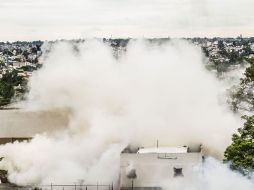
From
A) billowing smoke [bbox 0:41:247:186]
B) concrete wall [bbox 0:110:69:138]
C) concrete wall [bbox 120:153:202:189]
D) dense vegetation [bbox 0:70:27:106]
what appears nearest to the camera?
concrete wall [bbox 120:153:202:189]

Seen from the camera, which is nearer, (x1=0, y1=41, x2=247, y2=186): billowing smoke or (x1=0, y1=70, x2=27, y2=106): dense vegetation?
(x1=0, y1=41, x2=247, y2=186): billowing smoke

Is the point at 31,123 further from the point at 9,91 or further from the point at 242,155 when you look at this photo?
the point at 9,91

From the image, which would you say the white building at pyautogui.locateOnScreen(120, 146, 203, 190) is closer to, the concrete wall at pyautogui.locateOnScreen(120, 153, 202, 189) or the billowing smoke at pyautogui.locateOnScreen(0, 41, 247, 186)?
the concrete wall at pyautogui.locateOnScreen(120, 153, 202, 189)

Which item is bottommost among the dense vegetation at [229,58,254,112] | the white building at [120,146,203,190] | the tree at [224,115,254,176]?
the white building at [120,146,203,190]

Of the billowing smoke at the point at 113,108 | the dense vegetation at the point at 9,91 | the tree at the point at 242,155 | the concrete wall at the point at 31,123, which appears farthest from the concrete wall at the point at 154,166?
the dense vegetation at the point at 9,91

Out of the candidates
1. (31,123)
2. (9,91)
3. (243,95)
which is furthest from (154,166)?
(9,91)

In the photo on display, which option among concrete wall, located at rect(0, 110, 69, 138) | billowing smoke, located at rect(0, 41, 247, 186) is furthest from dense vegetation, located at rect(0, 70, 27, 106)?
billowing smoke, located at rect(0, 41, 247, 186)
